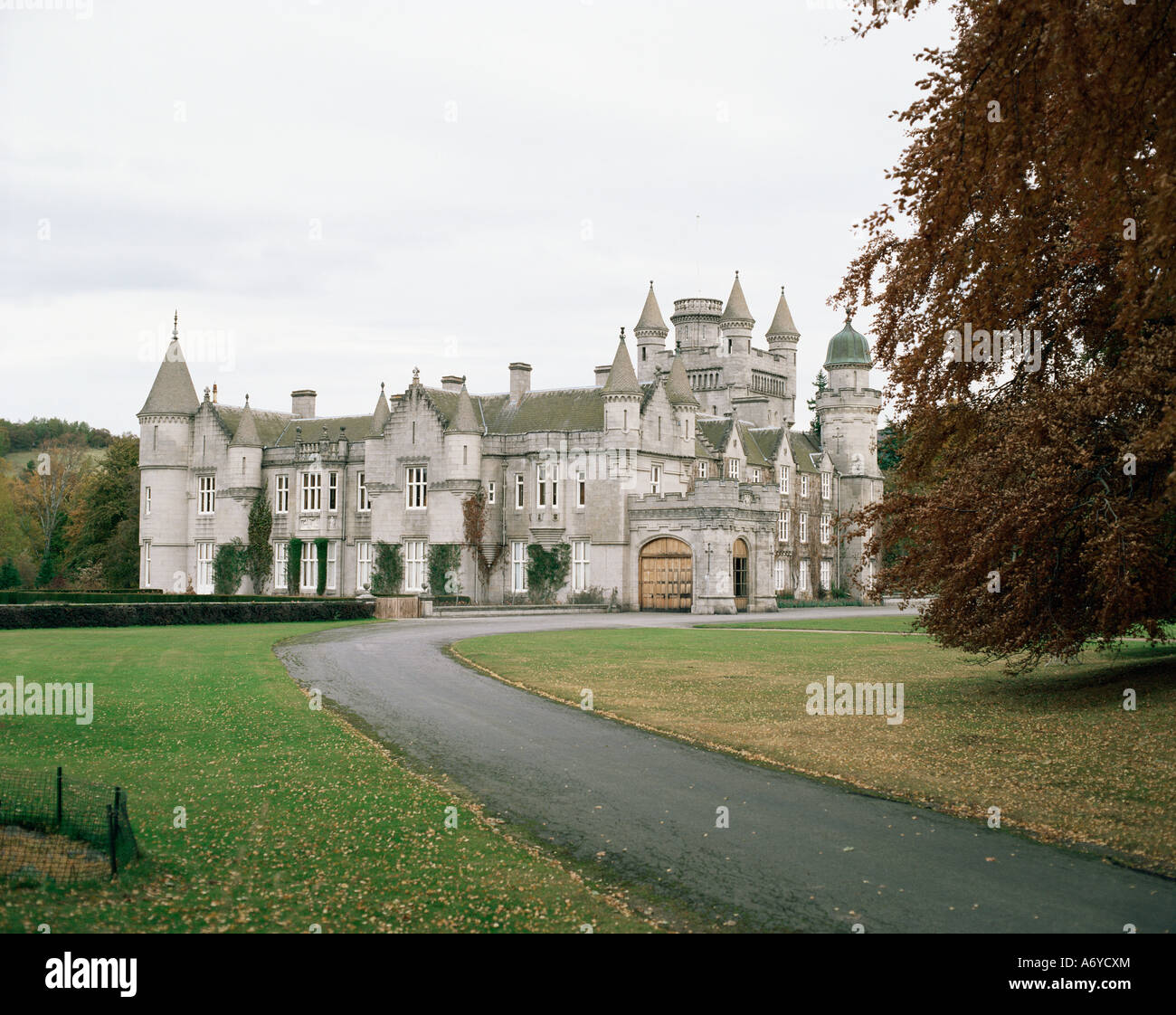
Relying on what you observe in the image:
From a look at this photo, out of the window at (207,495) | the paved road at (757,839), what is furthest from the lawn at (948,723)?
the window at (207,495)

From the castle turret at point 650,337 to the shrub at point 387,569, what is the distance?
23.2 m

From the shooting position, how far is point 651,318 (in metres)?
73.9

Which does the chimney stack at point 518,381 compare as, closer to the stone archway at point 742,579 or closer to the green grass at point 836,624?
the stone archway at point 742,579

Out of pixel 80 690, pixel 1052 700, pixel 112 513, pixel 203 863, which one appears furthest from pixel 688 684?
pixel 112 513

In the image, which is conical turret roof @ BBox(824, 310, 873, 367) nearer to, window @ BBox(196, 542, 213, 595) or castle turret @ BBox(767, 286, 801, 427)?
castle turret @ BBox(767, 286, 801, 427)

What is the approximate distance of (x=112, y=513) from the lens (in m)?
72.8

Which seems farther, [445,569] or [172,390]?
[172,390]

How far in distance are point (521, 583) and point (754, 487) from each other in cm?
1285

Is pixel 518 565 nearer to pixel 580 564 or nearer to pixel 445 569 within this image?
pixel 580 564

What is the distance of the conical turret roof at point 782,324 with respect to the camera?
3364 inches

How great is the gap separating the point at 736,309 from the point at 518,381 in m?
26.2

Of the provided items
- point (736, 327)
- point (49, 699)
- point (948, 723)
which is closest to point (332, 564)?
point (736, 327)
